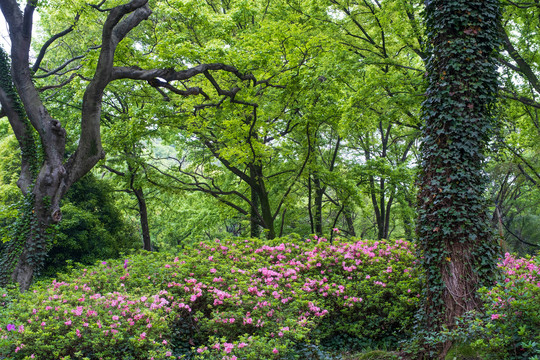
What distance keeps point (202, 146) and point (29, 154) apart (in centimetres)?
610

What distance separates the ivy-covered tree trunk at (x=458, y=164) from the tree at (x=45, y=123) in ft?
15.9

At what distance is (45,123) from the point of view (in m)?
7.93

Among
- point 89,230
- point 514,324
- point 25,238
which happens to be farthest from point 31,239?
point 514,324

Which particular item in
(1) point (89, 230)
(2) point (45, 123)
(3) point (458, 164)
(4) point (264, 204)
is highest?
(2) point (45, 123)

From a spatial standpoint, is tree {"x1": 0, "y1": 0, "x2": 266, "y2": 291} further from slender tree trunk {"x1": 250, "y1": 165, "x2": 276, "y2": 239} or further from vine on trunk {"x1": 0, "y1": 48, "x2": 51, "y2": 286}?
slender tree trunk {"x1": 250, "y1": 165, "x2": 276, "y2": 239}

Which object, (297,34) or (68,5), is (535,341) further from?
(68,5)

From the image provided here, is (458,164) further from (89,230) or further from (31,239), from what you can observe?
(89,230)

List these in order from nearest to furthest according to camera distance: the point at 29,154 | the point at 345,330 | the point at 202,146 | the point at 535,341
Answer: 1. the point at 535,341
2. the point at 345,330
3. the point at 29,154
4. the point at 202,146

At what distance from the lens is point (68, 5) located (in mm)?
8625

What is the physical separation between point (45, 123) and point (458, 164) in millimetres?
7518

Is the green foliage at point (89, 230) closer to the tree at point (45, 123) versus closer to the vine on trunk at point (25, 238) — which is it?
the vine on trunk at point (25, 238)

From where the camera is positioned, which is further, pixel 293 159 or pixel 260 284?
pixel 293 159

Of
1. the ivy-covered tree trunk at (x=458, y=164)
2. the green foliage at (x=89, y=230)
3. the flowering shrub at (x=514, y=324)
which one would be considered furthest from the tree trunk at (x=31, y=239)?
the flowering shrub at (x=514, y=324)

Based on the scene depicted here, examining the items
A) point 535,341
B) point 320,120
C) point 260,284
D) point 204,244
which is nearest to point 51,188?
point 204,244
